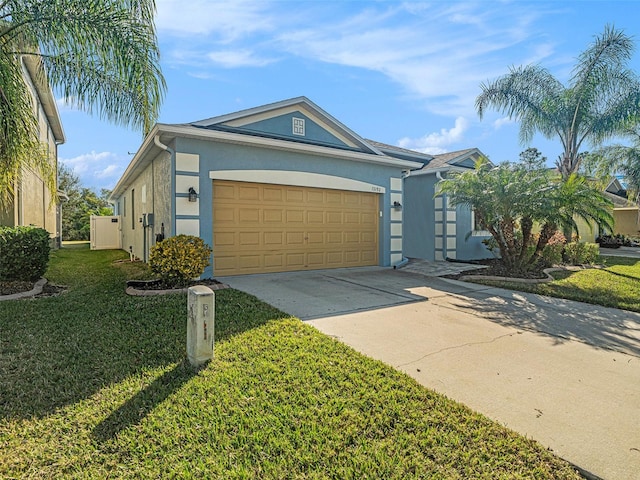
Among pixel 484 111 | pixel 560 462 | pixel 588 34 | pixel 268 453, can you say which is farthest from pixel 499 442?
pixel 588 34

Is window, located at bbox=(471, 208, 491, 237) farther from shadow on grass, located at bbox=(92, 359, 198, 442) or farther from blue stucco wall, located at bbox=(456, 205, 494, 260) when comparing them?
shadow on grass, located at bbox=(92, 359, 198, 442)

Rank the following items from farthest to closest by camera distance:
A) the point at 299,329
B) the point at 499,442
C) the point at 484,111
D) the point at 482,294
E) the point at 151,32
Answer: the point at 484,111 < the point at 482,294 < the point at 151,32 < the point at 299,329 < the point at 499,442

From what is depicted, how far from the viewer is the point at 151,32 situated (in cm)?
621

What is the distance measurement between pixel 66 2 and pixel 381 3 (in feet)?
19.6

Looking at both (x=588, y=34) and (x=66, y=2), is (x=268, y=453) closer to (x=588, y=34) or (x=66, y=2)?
(x=66, y=2)

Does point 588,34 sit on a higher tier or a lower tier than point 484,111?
higher

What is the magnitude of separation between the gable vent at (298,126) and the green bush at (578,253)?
9.81m

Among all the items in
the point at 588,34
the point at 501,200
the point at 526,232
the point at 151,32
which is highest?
the point at 588,34

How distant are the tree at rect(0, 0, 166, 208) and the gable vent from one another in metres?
3.91

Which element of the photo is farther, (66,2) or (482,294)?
(482,294)

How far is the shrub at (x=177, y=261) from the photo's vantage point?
7.09m

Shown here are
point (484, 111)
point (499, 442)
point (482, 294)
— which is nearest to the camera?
point (499, 442)

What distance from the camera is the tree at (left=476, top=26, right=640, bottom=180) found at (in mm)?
12133

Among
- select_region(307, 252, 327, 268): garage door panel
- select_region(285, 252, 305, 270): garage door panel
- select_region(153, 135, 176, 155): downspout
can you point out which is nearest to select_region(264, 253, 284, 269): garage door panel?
select_region(285, 252, 305, 270): garage door panel
